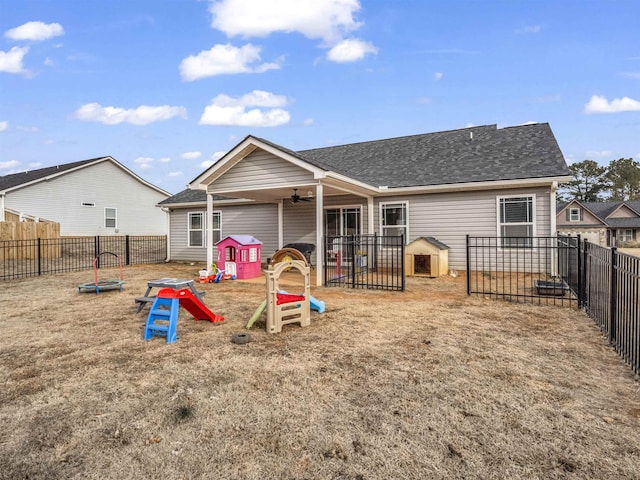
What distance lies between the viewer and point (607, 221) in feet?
133

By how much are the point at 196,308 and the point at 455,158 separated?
1082cm

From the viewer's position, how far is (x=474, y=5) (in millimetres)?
9984

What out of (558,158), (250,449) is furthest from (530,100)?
(250,449)

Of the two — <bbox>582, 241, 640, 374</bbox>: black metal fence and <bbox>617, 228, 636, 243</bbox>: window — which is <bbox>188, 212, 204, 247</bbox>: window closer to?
<bbox>582, 241, 640, 374</bbox>: black metal fence

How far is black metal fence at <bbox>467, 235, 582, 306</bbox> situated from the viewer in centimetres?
716

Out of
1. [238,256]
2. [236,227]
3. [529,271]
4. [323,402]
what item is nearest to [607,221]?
[529,271]

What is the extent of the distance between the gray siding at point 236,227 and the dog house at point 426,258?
6.24m

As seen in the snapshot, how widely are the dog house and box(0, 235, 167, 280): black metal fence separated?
11.7 metres

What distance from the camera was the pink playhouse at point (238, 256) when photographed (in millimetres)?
10469

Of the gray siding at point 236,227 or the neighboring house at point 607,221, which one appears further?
the neighboring house at point 607,221

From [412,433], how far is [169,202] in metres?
16.6

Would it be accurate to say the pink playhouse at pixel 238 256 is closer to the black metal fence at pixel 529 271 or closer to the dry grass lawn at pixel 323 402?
the dry grass lawn at pixel 323 402

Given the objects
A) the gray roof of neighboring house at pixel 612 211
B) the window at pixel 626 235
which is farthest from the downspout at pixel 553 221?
the window at pixel 626 235

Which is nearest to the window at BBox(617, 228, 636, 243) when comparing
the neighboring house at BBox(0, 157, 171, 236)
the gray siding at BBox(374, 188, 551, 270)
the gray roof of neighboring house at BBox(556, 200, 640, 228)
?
the gray roof of neighboring house at BBox(556, 200, 640, 228)
